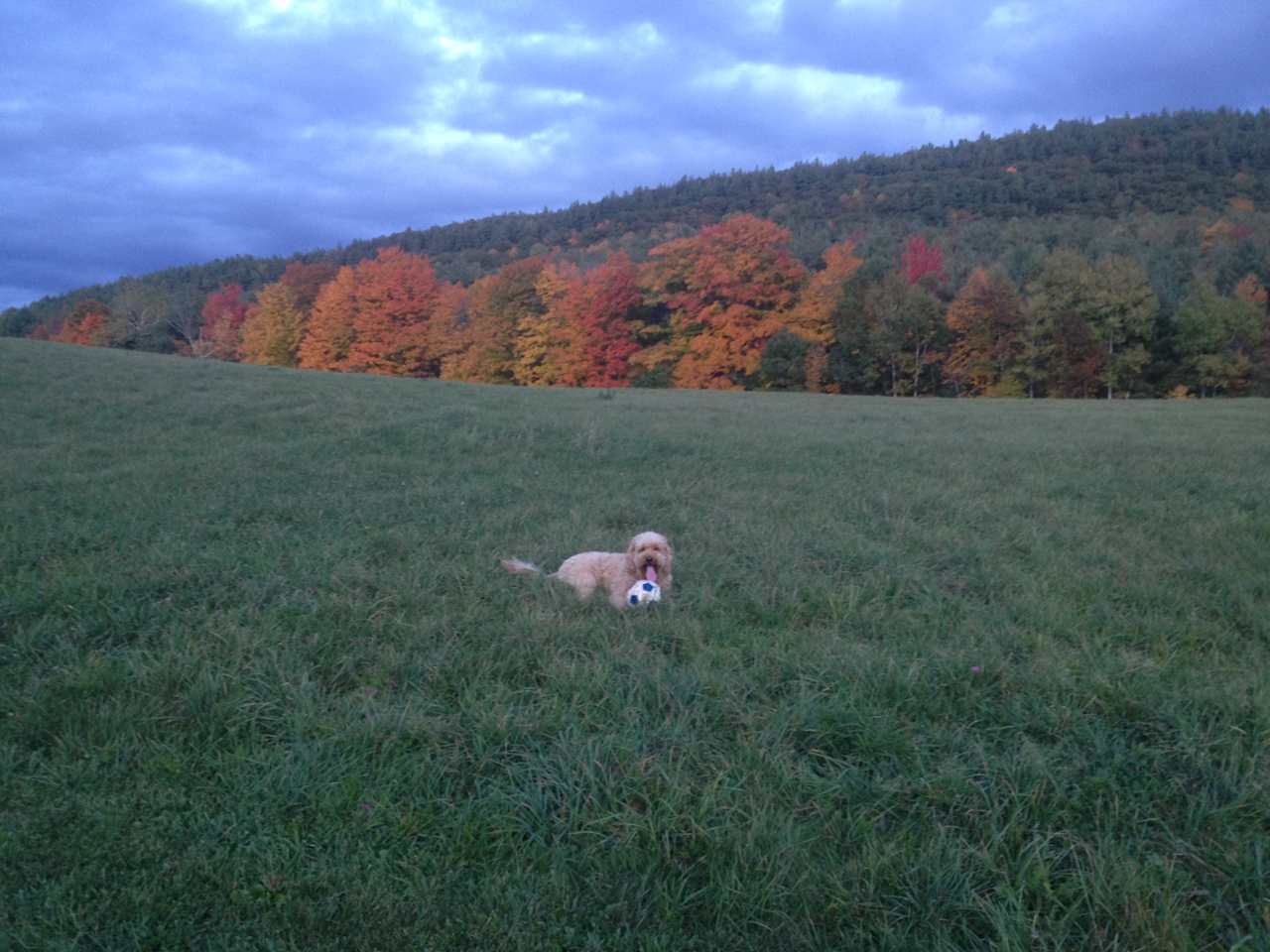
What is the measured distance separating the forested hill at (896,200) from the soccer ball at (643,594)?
49541 mm

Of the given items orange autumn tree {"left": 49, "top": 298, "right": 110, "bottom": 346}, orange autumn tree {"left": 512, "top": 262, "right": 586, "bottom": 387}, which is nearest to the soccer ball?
orange autumn tree {"left": 512, "top": 262, "right": 586, "bottom": 387}

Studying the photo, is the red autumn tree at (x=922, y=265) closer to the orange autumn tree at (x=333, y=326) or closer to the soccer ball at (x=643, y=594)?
the orange autumn tree at (x=333, y=326)

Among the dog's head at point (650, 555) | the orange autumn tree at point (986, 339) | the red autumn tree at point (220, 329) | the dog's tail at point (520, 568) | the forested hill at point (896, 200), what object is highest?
the forested hill at point (896, 200)

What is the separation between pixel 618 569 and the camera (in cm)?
450

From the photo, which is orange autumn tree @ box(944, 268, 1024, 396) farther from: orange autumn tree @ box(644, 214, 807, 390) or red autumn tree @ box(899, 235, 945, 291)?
orange autumn tree @ box(644, 214, 807, 390)

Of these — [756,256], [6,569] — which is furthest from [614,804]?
[756,256]

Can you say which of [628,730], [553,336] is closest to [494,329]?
[553,336]

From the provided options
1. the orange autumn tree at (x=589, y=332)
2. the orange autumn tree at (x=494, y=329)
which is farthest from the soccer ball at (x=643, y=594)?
the orange autumn tree at (x=494, y=329)

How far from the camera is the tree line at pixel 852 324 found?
108ft

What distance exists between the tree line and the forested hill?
549 inches

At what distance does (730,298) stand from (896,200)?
4993 centimetres

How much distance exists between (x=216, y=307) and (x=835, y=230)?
5312 centimetres

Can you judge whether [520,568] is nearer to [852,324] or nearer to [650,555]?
[650,555]

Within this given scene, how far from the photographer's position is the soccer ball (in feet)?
13.7
